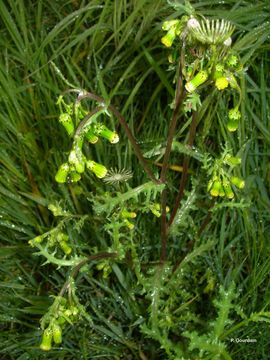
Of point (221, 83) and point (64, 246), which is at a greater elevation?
point (221, 83)

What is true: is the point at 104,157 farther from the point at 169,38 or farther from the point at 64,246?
the point at 169,38

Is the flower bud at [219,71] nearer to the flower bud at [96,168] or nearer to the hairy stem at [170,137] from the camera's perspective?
the hairy stem at [170,137]

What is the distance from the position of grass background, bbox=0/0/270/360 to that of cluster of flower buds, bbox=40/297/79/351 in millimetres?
520

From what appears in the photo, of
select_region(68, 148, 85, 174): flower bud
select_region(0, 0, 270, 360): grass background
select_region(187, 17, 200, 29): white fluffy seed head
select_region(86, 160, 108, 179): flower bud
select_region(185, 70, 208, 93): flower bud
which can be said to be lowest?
select_region(0, 0, 270, 360): grass background

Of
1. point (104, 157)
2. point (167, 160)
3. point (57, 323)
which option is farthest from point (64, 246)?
point (104, 157)

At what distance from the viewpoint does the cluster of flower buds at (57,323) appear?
1182mm

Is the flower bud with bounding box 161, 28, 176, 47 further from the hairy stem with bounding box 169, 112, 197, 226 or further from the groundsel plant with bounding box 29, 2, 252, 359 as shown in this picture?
the hairy stem with bounding box 169, 112, 197, 226

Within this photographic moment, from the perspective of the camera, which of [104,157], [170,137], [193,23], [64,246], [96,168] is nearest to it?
[193,23]

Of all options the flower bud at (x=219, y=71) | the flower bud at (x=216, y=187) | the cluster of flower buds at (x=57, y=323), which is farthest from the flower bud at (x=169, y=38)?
the cluster of flower buds at (x=57, y=323)

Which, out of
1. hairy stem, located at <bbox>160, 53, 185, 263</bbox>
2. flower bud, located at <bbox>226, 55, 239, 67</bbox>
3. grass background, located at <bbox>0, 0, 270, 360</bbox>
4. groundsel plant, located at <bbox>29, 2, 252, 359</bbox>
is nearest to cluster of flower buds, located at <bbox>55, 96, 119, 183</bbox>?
groundsel plant, located at <bbox>29, 2, 252, 359</bbox>

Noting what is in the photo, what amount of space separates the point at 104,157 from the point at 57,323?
0.81 meters

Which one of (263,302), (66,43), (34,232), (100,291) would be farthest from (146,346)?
(66,43)

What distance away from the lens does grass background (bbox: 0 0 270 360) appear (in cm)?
179

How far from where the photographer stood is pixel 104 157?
6.18 feet
